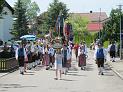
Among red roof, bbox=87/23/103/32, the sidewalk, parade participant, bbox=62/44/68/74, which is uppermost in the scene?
red roof, bbox=87/23/103/32

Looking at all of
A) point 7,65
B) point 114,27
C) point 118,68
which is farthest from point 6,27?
point 7,65

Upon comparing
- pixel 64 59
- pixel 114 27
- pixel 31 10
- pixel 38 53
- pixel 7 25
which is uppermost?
pixel 31 10

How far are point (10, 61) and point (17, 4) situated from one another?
55802mm

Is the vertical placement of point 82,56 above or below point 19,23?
below

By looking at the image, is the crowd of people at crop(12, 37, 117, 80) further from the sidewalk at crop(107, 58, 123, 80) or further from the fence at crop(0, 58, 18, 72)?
the sidewalk at crop(107, 58, 123, 80)

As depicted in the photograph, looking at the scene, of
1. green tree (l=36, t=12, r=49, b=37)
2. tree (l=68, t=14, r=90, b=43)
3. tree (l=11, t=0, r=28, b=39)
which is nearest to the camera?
tree (l=11, t=0, r=28, b=39)

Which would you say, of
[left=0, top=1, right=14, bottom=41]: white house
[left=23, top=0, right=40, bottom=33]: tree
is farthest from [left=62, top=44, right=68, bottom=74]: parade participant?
[left=23, top=0, right=40, bottom=33]: tree

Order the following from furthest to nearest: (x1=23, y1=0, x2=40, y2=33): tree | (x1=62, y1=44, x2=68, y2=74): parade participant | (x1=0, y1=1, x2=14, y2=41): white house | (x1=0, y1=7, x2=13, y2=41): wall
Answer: (x1=23, y1=0, x2=40, y2=33): tree → (x1=0, y1=1, x2=14, y2=41): white house → (x1=0, y1=7, x2=13, y2=41): wall → (x1=62, y1=44, x2=68, y2=74): parade participant

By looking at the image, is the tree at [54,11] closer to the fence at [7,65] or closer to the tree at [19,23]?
the tree at [19,23]

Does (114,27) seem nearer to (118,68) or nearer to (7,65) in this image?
(118,68)

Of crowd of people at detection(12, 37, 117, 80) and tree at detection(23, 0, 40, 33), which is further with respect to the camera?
tree at detection(23, 0, 40, 33)

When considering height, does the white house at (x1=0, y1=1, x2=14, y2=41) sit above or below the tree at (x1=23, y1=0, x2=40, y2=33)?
below

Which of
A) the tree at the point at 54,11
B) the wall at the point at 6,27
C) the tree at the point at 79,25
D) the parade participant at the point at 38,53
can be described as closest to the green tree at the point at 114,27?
the parade participant at the point at 38,53

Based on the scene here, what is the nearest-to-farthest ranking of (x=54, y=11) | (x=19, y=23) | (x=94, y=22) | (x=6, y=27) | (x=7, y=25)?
(x=19, y=23) < (x=6, y=27) < (x=7, y=25) < (x=54, y=11) < (x=94, y=22)
